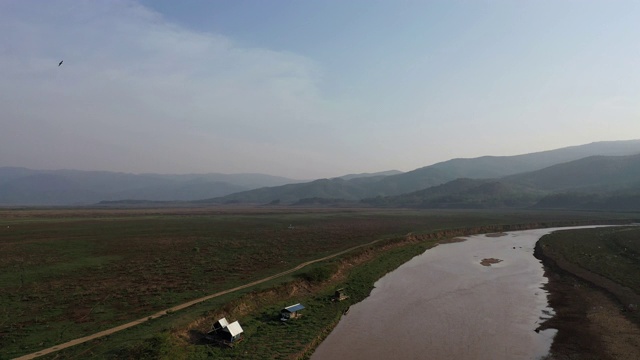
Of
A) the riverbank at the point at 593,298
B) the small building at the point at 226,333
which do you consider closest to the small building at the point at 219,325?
the small building at the point at 226,333

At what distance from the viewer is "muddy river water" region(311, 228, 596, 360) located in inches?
1040

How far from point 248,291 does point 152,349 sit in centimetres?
1386

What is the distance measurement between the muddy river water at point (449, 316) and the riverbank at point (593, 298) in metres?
1.48

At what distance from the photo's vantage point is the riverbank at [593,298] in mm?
26109

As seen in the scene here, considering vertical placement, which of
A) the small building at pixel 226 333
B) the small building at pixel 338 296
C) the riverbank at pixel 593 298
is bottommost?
the riverbank at pixel 593 298

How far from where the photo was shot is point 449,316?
33656 millimetres

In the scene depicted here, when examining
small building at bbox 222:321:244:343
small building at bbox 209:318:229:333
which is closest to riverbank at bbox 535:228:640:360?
small building at bbox 222:321:244:343

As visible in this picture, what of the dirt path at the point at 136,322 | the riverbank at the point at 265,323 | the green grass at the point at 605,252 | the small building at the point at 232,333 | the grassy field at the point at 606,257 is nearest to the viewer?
the dirt path at the point at 136,322

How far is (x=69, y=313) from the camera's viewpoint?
29.3 meters

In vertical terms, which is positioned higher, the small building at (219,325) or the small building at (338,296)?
the small building at (219,325)

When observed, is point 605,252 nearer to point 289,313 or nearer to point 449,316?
point 449,316

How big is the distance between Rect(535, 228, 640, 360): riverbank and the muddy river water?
1.48 m

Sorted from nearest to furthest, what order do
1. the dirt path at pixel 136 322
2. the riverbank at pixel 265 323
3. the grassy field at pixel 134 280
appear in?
the dirt path at pixel 136 322
the riverbank at pixel 265 323
the grassy field at pixel 134 280

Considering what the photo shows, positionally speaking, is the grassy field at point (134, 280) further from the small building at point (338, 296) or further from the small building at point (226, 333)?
the small building at point (338, 296)
